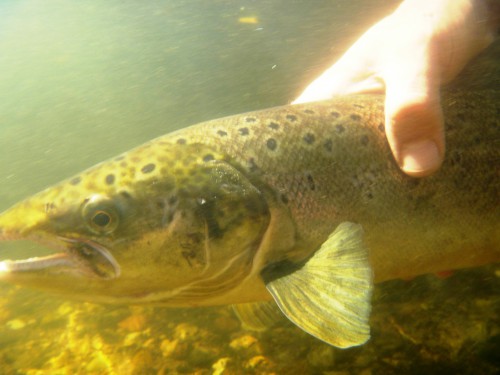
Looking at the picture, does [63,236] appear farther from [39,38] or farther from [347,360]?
[39,38]

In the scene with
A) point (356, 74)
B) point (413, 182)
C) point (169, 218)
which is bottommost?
point (413, 182)

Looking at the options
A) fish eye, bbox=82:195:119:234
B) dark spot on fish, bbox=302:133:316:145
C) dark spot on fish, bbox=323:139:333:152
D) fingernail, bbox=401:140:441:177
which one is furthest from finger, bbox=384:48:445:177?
fish eye, bbox=82:195:119:234

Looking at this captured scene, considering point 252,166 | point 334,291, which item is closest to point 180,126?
point 252,166

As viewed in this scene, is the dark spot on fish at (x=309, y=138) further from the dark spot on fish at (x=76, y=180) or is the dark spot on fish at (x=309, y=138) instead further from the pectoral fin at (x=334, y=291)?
the dark spot on fish at (x=76, y=180)

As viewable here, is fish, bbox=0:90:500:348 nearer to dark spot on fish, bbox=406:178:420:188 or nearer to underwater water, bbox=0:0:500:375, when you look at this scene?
dark spot on fish, bbox=406:178:420:188

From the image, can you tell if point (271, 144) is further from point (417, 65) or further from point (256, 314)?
point (256, 314)

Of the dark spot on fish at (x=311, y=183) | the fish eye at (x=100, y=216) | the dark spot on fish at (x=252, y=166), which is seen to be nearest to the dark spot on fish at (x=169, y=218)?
the fish eye at (x=100, y=216)

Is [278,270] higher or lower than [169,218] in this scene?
lower

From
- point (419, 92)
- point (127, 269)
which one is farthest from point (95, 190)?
point (419, 92)
